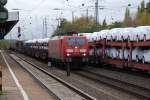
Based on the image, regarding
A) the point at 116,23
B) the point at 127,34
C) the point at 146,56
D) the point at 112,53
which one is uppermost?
the point at 116,23

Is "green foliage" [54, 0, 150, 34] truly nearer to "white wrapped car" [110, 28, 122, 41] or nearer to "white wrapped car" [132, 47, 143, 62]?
"white wrapped car" [110, 28, 122, 41]

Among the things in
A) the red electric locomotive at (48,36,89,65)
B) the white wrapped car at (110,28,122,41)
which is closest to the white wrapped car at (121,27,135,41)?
the white wrapped car at (110,28,122,41)

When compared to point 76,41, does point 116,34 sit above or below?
above

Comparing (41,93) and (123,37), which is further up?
(123,37)

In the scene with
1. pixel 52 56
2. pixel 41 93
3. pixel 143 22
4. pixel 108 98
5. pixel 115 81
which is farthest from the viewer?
pixel 143 22

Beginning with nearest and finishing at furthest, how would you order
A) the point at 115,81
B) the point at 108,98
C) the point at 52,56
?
1. the point at 108,98
2. the point at 115,81
3. the point at 52,56

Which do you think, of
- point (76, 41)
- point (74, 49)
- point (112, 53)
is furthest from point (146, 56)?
point (76, 41)

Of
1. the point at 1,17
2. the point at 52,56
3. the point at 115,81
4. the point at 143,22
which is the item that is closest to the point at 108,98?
the point at 1,17

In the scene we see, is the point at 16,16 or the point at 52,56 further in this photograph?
the point at 16,16

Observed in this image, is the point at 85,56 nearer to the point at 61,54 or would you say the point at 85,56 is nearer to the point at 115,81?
the point at 61,54

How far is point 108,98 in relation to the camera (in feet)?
61.6

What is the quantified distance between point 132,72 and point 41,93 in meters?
13.1

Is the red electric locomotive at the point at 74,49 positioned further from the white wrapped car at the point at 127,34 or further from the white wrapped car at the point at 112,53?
the white wrapped car at the point at 127,34

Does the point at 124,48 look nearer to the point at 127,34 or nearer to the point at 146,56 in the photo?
the point at 127,34
